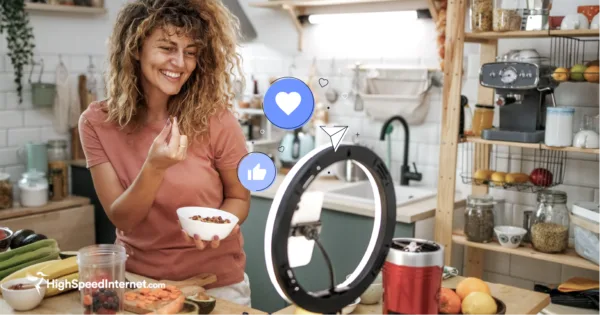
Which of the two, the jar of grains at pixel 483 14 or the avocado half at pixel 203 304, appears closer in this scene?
the avocado half at pixel 203 304

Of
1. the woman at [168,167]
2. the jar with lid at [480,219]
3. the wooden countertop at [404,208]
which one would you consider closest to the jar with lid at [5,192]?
the wooden countertop at [404,208]

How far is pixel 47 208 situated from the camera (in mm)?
3975

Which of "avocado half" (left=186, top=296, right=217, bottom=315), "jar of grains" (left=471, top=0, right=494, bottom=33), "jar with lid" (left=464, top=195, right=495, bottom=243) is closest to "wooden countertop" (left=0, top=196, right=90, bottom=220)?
"jar with lid" (left=464, top=195, right=495, bottom=243)

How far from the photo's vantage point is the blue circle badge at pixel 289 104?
0.92 metres

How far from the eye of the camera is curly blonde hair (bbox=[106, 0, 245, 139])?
1.66 m

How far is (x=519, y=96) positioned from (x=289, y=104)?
2316mm

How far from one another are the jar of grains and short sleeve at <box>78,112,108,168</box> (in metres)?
1.91

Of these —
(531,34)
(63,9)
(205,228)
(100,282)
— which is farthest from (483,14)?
(63,9)

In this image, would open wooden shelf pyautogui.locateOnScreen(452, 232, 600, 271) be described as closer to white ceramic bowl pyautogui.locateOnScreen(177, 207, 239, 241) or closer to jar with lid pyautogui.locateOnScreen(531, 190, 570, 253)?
jar with lid pyautogui.locateOnScreen(531, 190, 570, 253)

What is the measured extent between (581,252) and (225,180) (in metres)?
1.73

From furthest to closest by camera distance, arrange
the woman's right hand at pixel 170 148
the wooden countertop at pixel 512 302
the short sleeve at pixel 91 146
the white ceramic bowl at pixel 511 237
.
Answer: the white ceramic bowl at pixel 511 237, the short sleeve at pixel 91 146, the wooden countertop at pixel 512 302, the woman's right hand at pixel 170 148

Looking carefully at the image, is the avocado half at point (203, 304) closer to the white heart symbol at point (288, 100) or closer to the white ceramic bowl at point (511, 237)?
the white heart symbol at point (288, 100)

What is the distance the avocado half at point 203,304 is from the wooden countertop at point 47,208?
2.56 metres

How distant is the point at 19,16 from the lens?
159 inches
